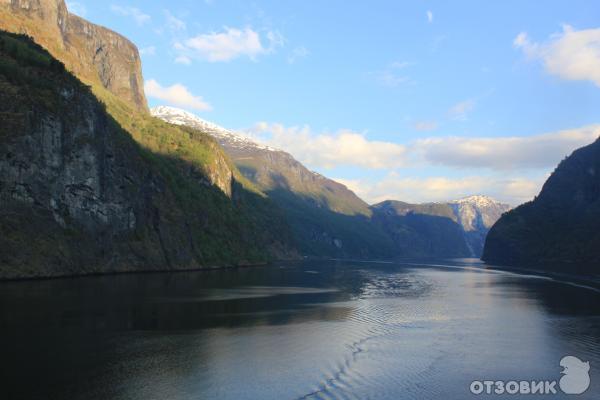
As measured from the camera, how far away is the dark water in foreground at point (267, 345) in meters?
36.1

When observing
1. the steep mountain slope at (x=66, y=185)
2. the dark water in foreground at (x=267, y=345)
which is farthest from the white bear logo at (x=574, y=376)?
the steep mountain slope at (x=66, y=185)

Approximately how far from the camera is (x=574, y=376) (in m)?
42.3

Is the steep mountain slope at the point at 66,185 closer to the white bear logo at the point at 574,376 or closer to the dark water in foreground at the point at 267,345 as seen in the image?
the dark water in foreground at the point at 267,345

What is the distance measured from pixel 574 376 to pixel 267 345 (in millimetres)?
27625

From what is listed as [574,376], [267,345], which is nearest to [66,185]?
[267,345]

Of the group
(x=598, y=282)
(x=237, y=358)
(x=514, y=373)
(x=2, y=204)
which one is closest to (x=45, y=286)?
(x=2, y=204)

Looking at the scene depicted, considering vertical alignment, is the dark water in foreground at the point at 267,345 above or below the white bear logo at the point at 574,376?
above

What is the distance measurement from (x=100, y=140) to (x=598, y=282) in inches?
6123

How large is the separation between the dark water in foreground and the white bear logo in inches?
28.3

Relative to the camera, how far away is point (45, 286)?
92.6 meters

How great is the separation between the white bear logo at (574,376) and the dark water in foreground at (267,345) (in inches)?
28.3

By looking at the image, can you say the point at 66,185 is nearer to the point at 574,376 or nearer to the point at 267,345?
the point at 267,345

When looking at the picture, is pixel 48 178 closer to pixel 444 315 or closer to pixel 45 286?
pixel 45 286

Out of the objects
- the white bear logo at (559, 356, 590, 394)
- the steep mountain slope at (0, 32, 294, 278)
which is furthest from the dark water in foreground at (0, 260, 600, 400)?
the steep mountain slope at (0, 32, 294, 278)
